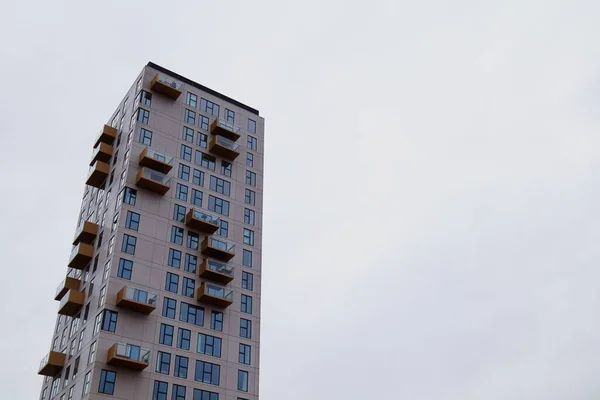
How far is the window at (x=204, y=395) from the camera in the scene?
67.9 meters

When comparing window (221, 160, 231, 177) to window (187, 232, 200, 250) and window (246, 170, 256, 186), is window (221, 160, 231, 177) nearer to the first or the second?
window (246, 170, 256, 186)

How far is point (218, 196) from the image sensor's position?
270 ft

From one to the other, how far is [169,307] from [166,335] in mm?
3038

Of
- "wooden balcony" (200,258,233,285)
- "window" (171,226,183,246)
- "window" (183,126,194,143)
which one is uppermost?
"window" (183,126,194,143)

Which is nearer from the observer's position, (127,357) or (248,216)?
(127,357)

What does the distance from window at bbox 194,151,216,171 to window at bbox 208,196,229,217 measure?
13.8ft

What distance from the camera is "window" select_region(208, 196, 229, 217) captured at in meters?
81.0

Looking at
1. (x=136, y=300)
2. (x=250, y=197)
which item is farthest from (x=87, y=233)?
(x=250, y=197)

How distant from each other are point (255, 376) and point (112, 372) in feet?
49.9

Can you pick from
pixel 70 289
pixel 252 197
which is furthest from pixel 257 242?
pixel 70 289

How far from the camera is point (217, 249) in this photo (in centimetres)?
7650

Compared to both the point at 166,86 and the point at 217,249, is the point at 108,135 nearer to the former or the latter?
the point at 166,86

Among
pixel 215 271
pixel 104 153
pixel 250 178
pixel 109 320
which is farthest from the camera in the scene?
pixel 250 178

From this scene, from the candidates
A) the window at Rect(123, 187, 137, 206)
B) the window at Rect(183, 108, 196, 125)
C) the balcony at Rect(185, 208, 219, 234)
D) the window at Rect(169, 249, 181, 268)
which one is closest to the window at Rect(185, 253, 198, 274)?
the window at Rect(169, 249, 181, 268)
